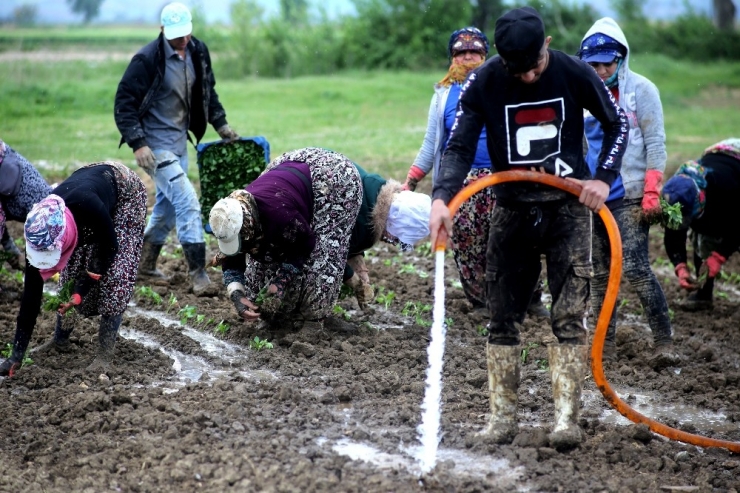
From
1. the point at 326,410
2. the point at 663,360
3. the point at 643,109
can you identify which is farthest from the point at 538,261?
the point at 663,360

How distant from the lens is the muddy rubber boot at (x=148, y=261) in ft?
27.6

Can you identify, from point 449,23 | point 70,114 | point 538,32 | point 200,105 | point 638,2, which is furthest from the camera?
point 638,2

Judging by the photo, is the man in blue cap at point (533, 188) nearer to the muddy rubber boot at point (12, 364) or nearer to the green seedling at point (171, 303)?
the muddy rubber boot at point (12, 364)

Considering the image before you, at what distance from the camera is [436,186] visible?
15.6 ft

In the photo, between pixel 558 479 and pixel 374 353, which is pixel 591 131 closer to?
pixel 374 353

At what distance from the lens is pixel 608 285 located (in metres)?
4.91

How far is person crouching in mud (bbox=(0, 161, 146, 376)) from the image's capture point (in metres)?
5.40

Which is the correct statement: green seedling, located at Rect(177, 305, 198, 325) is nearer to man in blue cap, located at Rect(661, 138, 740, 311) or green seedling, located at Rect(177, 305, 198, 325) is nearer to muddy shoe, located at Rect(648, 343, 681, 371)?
muddy shoe, located at Rect(648, 343, 681, 371)

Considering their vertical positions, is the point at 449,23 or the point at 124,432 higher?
the point at 449,23

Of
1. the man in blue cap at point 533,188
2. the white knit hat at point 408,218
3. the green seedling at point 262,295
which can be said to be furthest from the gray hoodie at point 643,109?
the green seedling at point 262,295

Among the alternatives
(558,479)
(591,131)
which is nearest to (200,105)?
(591,131)

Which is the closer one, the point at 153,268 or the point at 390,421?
the point at 390,421

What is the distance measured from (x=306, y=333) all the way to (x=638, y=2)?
30.1 meters

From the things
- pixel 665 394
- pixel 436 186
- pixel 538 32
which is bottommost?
pixel 665 394
